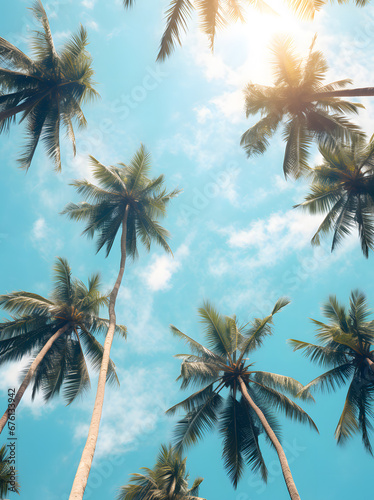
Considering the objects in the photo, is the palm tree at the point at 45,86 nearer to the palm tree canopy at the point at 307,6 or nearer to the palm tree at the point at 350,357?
the palm tree canopy at the point at 307,6

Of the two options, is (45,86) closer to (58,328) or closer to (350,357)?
(58,328)

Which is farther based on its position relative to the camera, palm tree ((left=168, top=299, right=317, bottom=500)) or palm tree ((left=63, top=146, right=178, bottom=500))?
palm tree ((left=63, top=146, right=178, bottom=500))

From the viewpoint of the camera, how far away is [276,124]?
16688 millimetres

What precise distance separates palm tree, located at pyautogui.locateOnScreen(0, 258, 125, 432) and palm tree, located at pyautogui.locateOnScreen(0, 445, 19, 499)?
226 inches

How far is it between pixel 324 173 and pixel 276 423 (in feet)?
41.9

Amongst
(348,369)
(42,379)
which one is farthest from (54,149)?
(348,369)

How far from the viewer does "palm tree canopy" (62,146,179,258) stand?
58.3ft

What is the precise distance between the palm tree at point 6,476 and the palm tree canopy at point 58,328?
5.81 m

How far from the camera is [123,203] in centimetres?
1830

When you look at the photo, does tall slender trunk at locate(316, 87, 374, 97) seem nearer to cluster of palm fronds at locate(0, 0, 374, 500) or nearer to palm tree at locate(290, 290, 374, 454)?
cluster of palm fronds at locate(0, 0, 374, 500)

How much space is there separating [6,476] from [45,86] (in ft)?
48.7

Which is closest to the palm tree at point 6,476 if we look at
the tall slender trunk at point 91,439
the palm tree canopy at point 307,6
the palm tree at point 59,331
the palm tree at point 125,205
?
the tall slender trunk at point 91,439

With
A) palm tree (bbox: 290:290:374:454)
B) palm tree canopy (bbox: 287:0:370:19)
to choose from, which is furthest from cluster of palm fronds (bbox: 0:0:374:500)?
palm tree canopy (bbox: 287:0:370:19)

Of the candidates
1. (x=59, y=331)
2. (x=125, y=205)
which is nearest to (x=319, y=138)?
(x=125, y=205)
